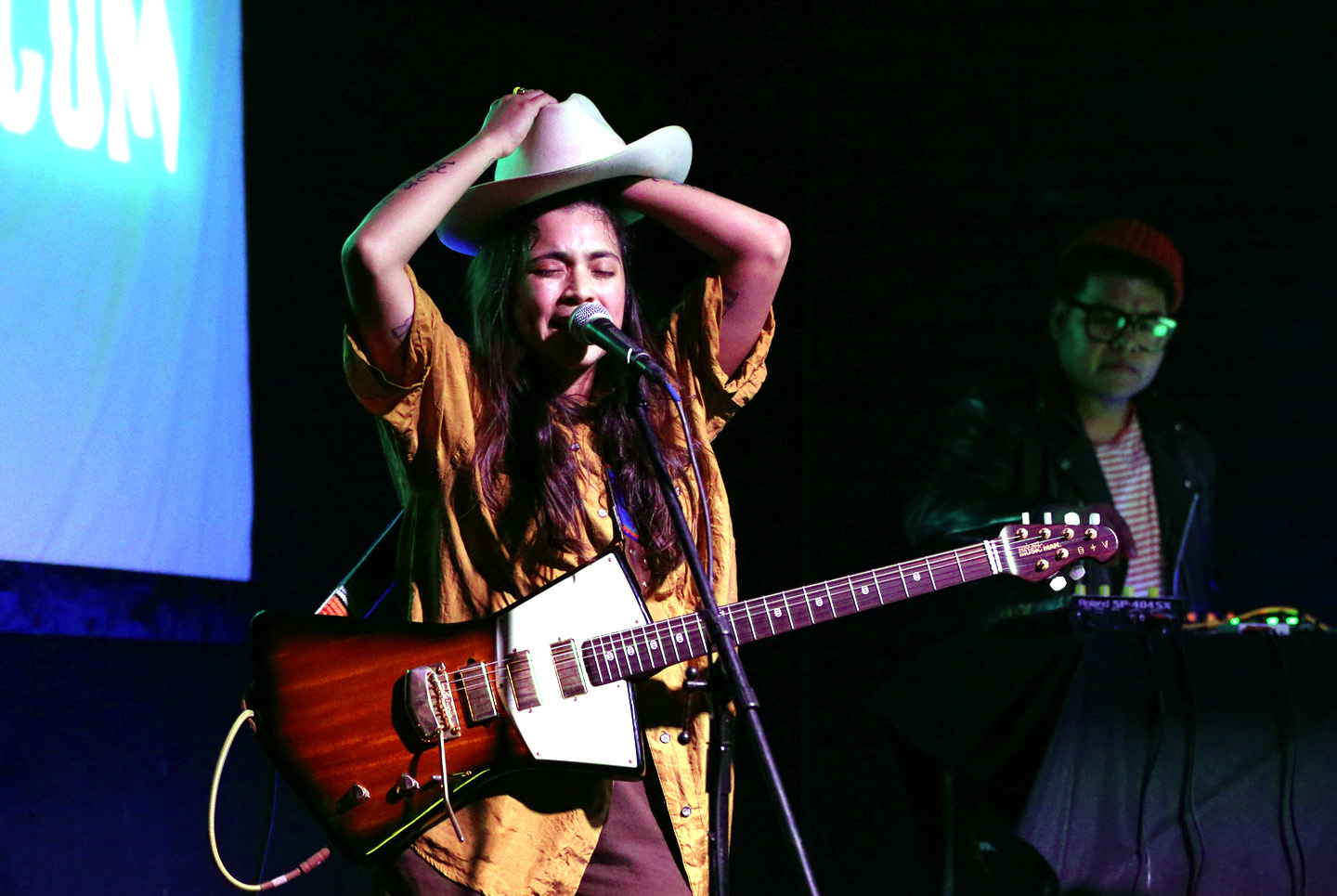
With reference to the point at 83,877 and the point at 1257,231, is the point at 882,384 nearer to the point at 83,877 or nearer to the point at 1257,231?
the point at 1257,231

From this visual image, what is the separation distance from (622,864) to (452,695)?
35 centimetres

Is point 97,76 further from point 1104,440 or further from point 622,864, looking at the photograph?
point 1104,440

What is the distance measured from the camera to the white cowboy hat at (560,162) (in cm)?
219

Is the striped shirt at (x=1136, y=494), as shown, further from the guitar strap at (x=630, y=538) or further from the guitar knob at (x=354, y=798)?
the guitar knob at (x=354, y=798)

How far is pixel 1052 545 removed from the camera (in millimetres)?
2189

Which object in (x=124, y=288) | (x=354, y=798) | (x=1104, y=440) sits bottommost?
(x=354, y=798)

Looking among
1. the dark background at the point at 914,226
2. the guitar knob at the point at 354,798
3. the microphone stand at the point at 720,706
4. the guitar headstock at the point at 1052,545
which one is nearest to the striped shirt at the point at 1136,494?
the dark background at the point at 914,226

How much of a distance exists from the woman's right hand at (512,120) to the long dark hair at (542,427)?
122 millimetres

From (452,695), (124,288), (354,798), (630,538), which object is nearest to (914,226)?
(124,288)

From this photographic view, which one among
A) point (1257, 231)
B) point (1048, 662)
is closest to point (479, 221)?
point (1048, 662)

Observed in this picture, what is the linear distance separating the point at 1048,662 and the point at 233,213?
2.17 meters

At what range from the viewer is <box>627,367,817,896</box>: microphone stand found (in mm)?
1650

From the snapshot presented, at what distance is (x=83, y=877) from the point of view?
2834 mm

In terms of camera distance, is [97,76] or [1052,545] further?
[97,76]
